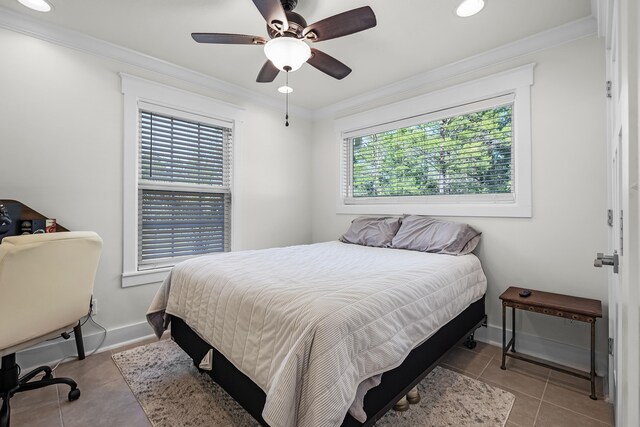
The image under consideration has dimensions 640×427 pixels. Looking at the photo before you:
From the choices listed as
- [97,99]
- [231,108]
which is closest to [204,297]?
[97,99]

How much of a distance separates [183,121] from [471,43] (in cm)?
274

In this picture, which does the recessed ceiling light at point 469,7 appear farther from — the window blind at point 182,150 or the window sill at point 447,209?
the window blind at point 182,150

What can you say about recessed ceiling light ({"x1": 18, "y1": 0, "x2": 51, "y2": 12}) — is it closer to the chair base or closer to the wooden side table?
the chair base

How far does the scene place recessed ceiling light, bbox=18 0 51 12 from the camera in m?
2.00

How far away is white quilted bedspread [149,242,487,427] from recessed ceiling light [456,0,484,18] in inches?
68.2

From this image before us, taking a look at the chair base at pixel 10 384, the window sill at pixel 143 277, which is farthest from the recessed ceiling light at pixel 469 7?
the chair base at pixel 10 384

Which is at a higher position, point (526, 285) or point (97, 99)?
point (97, 99)

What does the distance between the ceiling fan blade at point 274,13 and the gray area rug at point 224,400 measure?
7.40 feet

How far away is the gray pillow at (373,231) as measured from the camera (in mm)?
3078

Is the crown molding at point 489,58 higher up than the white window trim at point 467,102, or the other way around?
the crown molding at point 489,58

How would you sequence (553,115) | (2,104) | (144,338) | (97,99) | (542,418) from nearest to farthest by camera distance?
(542,418) → (2,104) → (553,115) → (97,99) → (144,338)

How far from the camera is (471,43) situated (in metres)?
2.49

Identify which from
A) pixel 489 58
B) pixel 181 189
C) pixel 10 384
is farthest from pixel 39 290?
pixel 489 58

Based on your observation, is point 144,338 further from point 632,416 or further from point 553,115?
point 553,115
